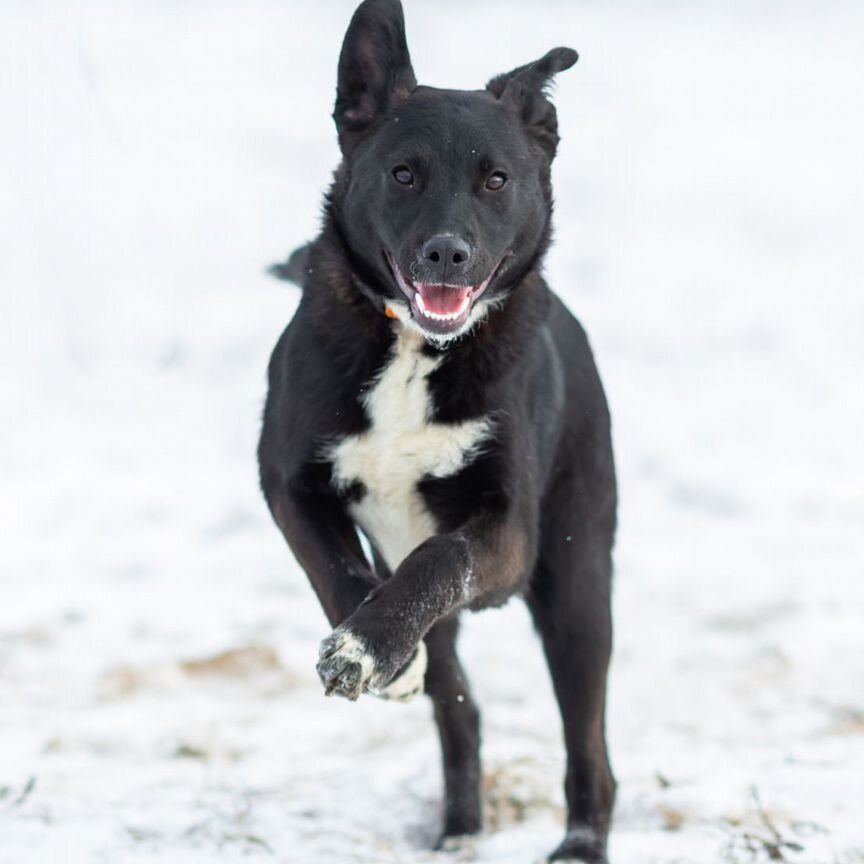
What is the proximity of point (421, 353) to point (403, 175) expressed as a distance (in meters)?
0.49

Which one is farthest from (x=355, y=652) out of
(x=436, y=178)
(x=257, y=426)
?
(x=257, y=426)

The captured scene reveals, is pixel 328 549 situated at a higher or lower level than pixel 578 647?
higher

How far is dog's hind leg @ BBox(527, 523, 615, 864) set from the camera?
182 inches

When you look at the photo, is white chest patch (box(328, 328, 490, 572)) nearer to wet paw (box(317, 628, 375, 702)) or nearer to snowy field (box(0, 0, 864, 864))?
wet paw (box(317, 628, 375, 702))

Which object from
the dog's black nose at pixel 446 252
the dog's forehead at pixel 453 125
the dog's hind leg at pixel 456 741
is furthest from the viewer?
the dog's hind leg at pixel 456 741

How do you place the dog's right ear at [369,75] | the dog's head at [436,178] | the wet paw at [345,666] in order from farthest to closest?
1. the dog's right ear at [369,75]
2. the dog's head at [436,178]
3. the wet paw at [345,666]

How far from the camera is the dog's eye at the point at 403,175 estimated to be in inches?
158

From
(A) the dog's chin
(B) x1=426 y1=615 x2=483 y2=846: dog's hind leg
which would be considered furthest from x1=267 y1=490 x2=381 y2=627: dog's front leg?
(B) x1=426 y1=615 x2=483 y2=846: dog's hind leg

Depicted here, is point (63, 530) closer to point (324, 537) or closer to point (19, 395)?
point (19, 395)

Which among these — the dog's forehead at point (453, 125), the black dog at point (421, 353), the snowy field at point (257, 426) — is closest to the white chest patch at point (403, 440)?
the black dog at point (421, 353)

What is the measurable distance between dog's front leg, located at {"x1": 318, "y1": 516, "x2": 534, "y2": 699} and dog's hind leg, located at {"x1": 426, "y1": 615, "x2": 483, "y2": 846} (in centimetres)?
67

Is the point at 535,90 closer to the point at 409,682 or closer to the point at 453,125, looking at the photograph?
the point at 453,125

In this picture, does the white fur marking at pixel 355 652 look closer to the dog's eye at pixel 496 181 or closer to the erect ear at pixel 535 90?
the dog's eye at pixel 496 181

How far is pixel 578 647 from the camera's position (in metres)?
4.68
